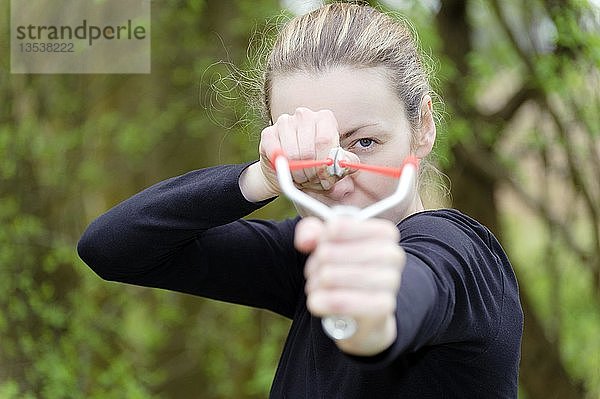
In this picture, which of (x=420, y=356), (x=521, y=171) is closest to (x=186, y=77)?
(x=521, y=171)

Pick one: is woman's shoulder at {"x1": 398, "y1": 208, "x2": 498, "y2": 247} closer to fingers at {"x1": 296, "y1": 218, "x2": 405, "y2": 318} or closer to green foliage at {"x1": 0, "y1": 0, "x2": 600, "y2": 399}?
fingers at {"x1": 296, "y1": 218, "x2": 405, "y2": 318}

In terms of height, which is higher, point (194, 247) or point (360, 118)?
point (360, 118)

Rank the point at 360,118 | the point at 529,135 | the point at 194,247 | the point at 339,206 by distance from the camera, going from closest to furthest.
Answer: the point at 339,206
the point at 360,118
the point at 194,247
the point at 529,135

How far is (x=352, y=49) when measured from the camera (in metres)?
1.47

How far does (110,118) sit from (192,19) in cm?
50

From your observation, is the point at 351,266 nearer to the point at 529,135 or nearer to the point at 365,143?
the point at 365,143

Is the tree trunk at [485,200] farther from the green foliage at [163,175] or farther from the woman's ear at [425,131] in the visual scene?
the woman's ear at [425,131]

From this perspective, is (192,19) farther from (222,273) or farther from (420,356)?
(420,356)

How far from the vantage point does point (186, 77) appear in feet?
12.5

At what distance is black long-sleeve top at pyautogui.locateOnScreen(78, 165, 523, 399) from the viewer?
1.11 m

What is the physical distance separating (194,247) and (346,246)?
3.22 ft

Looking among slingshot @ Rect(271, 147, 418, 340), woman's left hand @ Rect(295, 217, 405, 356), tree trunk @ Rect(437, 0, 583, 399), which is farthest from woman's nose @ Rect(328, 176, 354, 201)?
tree trunk @ Rect(437, 0, 583, 399)

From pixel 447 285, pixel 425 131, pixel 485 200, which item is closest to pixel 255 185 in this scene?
pixel 425 131

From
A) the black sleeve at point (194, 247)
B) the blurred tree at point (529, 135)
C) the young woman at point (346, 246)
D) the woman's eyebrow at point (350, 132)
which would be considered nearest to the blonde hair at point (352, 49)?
the young woman at point (346, 246)
